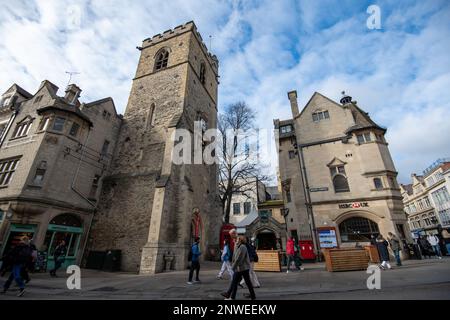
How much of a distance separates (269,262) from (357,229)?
950 centimetres

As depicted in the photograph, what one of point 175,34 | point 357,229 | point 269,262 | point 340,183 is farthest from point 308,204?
point 175,34

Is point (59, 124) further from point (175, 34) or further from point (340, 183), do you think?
point (340, 183)

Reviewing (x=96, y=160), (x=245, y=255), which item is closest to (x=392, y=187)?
Result: (x=245, y=255)

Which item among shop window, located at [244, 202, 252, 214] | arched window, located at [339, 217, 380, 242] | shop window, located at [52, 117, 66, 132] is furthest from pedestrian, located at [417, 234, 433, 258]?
shop window, located at [52, 117, 66, 132]

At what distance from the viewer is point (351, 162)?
18.1m

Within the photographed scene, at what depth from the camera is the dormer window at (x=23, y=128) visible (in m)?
15.7

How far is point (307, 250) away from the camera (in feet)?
53.0

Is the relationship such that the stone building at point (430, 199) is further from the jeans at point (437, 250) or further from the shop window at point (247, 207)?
the shop window at point (247, 207)

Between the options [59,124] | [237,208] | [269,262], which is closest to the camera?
[269,262]

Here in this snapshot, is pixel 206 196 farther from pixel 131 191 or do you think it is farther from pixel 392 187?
pixel 392 187

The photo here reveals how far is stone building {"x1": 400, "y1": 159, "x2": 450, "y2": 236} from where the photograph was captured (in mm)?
35312

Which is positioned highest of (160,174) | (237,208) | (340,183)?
(237,208)

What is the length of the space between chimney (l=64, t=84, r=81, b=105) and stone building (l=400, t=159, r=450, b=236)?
44.3m
